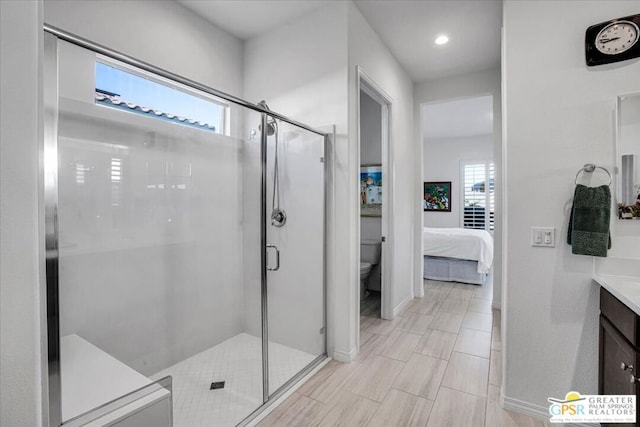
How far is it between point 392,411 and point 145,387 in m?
1.44

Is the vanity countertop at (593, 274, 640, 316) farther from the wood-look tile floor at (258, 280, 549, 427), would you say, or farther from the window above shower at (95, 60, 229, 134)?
the window above shower at (95, 60, 229, 134)

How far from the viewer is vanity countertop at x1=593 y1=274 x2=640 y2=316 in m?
1.34

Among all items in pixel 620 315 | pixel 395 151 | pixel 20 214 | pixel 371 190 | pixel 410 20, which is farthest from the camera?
pixel 371 190

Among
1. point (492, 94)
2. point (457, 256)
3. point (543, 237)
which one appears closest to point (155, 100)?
point (543, 237)

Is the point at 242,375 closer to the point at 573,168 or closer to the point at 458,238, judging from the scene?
the point at 573,168

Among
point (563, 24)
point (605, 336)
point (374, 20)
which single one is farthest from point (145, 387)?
point (374, 20)

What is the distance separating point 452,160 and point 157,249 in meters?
7.21

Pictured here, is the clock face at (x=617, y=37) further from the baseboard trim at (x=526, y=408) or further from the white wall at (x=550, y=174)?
the baseboard trim at (x=526, y=408)

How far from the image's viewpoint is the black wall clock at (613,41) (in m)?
1.66

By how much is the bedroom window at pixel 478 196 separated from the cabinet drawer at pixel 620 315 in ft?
19.7

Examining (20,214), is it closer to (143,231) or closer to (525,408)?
(143,231)

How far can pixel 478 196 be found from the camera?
738 centimetres

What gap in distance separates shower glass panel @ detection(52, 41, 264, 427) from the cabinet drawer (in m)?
1.99

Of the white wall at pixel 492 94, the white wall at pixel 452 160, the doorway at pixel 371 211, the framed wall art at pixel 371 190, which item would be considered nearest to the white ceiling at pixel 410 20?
the white wall at pixel 492 94
